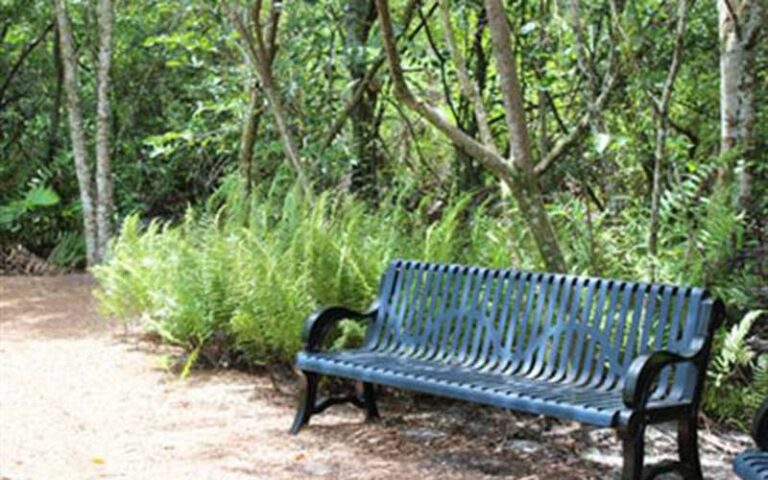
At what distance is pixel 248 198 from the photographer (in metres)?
8.93

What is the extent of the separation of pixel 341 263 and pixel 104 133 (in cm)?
633

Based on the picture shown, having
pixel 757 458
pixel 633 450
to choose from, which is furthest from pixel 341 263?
pixel 757 458

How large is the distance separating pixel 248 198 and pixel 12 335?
7.55 ft

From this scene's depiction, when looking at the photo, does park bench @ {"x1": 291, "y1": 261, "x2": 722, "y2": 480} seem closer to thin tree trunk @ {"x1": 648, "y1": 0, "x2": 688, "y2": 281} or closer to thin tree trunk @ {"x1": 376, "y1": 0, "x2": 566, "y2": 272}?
thin tree trunk @ {"x1": 376, "y1": 0, "x2": 566, "y2": 272}

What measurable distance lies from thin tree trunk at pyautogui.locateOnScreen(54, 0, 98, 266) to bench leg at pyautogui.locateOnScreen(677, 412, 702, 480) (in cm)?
963

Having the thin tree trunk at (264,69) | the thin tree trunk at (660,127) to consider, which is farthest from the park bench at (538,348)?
the thin tree trunk at (264,69)

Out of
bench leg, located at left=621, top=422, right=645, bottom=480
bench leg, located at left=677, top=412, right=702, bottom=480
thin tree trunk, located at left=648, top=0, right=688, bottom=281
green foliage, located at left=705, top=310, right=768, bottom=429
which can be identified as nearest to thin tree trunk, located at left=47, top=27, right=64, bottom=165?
thin tree trunk, located at left=648, top=0, right=688, bottom=281

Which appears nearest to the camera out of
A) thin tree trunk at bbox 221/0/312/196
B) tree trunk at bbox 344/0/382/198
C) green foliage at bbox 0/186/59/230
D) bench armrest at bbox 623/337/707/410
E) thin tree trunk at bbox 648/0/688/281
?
bench armrest at bbox 623/337/707/410

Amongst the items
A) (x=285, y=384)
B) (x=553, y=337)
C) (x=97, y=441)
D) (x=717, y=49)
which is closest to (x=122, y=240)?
(x=285, y=384)

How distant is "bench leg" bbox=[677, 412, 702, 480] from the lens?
4578 mm

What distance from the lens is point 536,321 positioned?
5.40m

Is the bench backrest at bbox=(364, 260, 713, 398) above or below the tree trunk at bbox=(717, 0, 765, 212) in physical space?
below

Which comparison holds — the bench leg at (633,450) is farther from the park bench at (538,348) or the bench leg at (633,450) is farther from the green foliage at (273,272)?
the green foliage at (273,272)

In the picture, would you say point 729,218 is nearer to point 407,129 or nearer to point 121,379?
point 121,379
